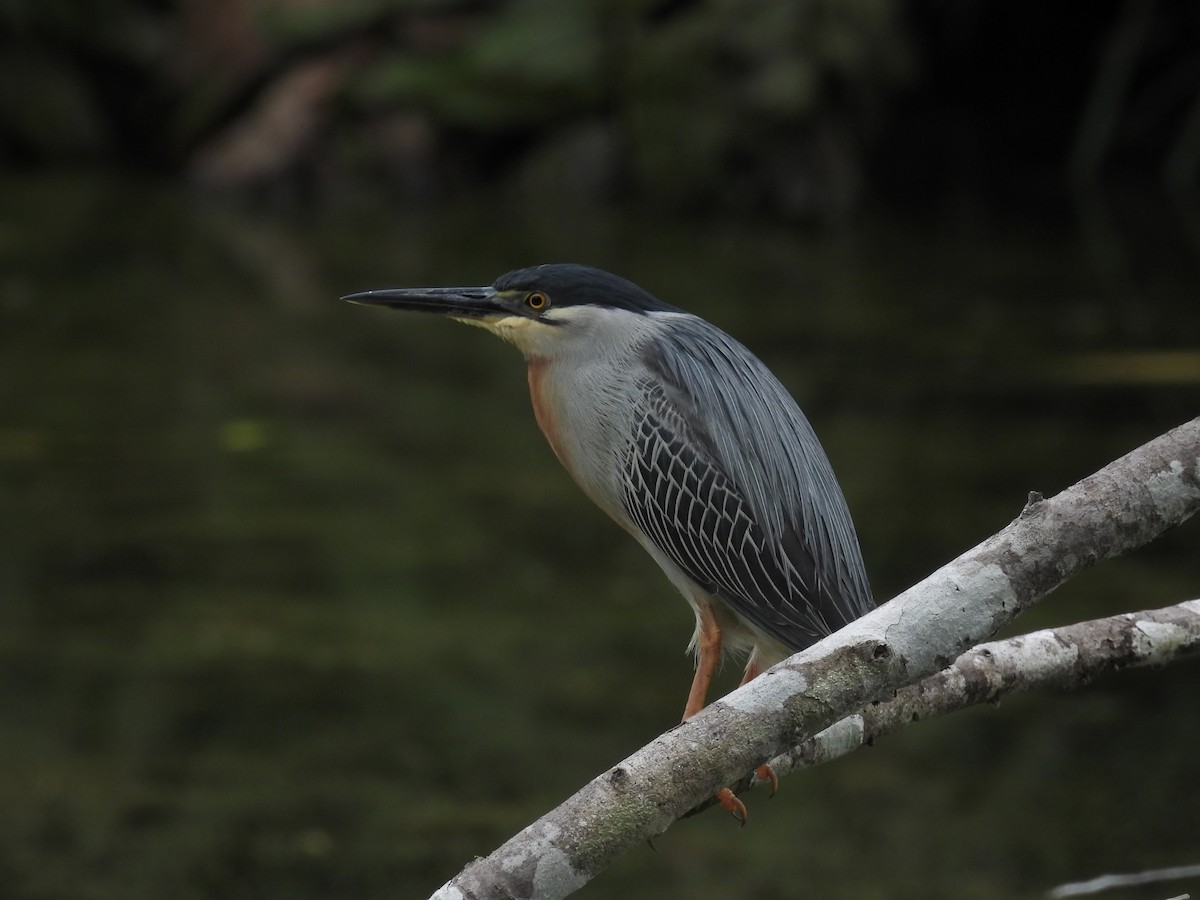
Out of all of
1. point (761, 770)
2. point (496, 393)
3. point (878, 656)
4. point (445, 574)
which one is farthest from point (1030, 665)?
point (496, 393)

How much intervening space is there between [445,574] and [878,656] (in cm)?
504

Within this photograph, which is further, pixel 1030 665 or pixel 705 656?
pixel 705 656

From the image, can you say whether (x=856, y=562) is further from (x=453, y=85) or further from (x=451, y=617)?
(x=453, y=85)

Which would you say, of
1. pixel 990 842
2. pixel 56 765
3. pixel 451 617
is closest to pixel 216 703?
pixel 56 765

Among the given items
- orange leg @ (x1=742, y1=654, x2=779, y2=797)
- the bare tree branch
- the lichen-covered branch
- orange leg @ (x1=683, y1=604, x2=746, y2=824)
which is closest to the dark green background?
orange leg @ (x1=742, y1=654, x2=779, y2=797)

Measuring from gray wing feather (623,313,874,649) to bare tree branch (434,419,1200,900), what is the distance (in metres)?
1.06

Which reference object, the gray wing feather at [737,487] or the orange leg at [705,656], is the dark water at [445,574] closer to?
the orange leg at [705,656]

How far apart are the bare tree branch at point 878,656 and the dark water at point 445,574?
2824mm

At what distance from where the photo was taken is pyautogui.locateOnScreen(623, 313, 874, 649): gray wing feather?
3.05 metres

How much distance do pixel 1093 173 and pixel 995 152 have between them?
54.9 inches

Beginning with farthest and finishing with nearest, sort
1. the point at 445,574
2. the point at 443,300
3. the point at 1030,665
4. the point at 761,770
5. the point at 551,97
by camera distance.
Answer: the point at 551,97 < the point at 445,574 < the point at 443,300 < the point at 761,770 < the point at 1030,665

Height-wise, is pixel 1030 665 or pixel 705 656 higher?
pixel 705 656

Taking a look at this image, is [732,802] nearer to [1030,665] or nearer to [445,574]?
[1030,665]

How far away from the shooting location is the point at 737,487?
3096mm
